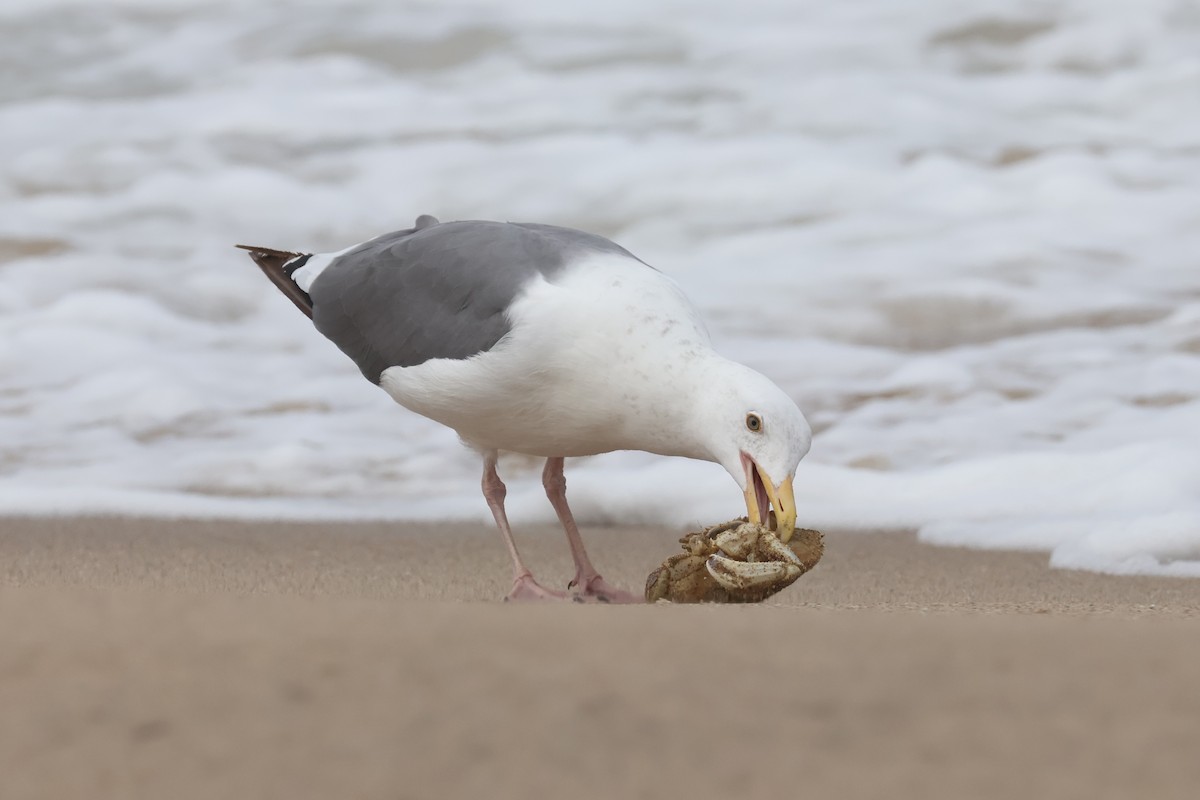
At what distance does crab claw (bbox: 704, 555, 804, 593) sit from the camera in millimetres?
3367

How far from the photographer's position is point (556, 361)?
3682 millimetres

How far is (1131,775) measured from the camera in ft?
6.00

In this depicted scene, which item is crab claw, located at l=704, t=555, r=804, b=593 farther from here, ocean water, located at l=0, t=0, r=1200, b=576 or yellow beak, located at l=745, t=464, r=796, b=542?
ocean water, located at l=0, t=0, r=1200, b=576

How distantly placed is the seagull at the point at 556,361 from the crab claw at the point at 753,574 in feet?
0.32

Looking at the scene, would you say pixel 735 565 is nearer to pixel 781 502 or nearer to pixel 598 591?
pixel 781 502

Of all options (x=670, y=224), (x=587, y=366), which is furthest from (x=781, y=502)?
(x=670, y=224)

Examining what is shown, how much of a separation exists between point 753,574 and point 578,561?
87 cm

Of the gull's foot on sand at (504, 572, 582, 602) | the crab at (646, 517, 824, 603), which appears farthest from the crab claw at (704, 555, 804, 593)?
the gull's foot on sand at (504, 572, 582, 602)

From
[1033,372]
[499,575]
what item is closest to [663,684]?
[499,575]

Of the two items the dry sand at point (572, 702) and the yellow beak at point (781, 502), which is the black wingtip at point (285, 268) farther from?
the dry sand at point (572, 702)

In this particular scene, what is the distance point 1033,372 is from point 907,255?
2.18m

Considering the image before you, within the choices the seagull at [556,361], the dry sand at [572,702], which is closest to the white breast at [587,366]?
the seagull at [556,361]

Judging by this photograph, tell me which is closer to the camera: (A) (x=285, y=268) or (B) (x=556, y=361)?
(B) (x=556, y=361)

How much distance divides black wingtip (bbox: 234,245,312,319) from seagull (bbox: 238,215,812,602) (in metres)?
0.25
